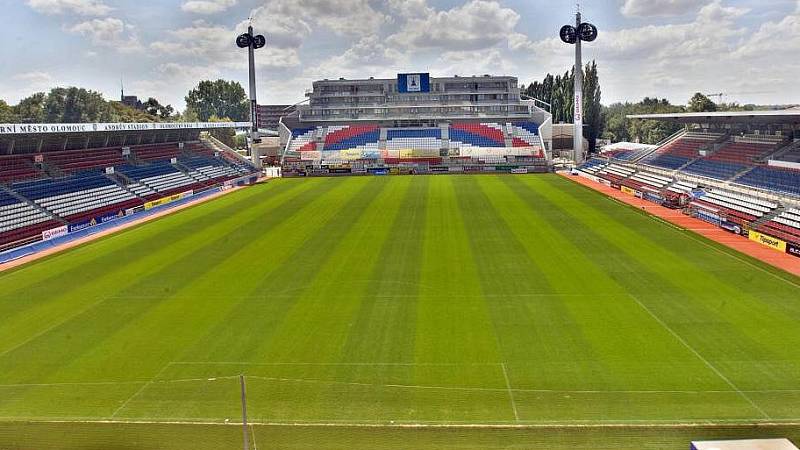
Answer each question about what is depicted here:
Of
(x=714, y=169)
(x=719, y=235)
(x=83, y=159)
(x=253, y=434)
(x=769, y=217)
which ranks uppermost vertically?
(x=83, y=159)

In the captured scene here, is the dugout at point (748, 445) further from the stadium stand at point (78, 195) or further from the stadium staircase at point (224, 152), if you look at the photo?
the stadium staircase at point (224, 152)

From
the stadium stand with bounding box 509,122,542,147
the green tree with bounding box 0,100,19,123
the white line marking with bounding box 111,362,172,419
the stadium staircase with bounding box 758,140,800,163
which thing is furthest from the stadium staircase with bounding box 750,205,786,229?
the green tree with bounding box 0,100,19,123

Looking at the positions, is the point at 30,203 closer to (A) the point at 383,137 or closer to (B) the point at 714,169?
(A) the point at 383,137

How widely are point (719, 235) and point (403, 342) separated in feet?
79.2

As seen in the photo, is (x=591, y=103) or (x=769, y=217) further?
(x=591, y=103)

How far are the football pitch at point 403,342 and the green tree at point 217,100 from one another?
13869 centimetres

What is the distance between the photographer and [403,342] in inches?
673

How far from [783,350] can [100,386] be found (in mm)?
19544

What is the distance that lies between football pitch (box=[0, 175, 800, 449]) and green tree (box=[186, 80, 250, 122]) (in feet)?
455

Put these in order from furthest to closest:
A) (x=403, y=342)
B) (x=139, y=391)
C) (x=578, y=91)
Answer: (x=578, y=91) → (x=403, y=342) → (x=139, y=391)

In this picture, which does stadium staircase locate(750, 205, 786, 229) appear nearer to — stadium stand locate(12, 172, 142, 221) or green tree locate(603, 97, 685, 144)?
stadium stand locate(12, 172, 142, 221)

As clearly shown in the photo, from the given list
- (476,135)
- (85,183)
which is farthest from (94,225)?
(476,135)

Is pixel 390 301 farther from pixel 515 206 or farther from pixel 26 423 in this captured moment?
pixel 515 206

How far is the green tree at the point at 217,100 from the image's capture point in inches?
6265
